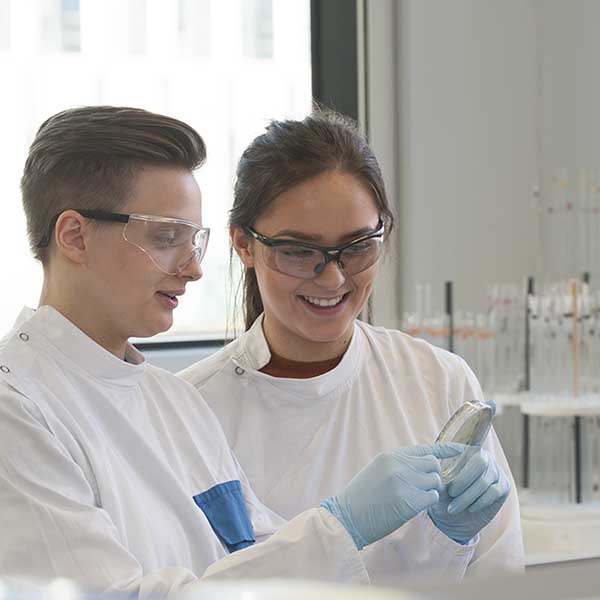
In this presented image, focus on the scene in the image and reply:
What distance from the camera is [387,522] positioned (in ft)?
4.67

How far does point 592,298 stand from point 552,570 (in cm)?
284

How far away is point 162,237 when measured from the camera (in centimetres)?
139

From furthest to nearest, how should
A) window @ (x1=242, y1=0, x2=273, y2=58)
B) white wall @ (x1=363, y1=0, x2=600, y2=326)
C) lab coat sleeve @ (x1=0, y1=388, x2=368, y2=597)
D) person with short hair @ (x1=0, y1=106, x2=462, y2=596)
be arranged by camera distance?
1. white wall @ (x1=363, y1=0, x2=600, y2=326)
2. window @ (x1=242, y1=0, x2=273, y2=58)
3. person with short hair @ (x1=0, y1=106, x2=462, y2=596)
4. lab coat sleeve @ (x1=0, y1=388, x2=368, y2=597)

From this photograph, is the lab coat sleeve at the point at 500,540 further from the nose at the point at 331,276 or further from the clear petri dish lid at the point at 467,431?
the nose at the point at 331,276

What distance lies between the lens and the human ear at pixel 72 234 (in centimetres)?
136

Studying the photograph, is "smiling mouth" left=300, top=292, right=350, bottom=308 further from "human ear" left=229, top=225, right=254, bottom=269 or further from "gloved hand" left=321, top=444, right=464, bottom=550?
"gloved hand" left=321, top=444, right=464, bottom=550

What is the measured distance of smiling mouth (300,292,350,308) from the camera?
5.74 ft

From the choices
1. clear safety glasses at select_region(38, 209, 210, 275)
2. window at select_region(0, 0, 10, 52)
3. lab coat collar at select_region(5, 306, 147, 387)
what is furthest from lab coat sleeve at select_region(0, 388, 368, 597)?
window at select_region(0, 0, 10, 52)

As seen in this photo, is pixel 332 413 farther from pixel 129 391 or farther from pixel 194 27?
pixel 194 27

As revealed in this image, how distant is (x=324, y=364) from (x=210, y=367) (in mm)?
208

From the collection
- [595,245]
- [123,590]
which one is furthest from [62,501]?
[595,245]

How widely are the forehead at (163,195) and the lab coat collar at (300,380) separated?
483 millimetres

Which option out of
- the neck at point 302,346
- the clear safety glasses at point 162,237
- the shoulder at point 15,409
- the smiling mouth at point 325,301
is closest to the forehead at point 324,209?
the smiling mouth at point 325,301

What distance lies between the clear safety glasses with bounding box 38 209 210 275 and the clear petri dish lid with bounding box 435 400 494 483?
1.53ft
